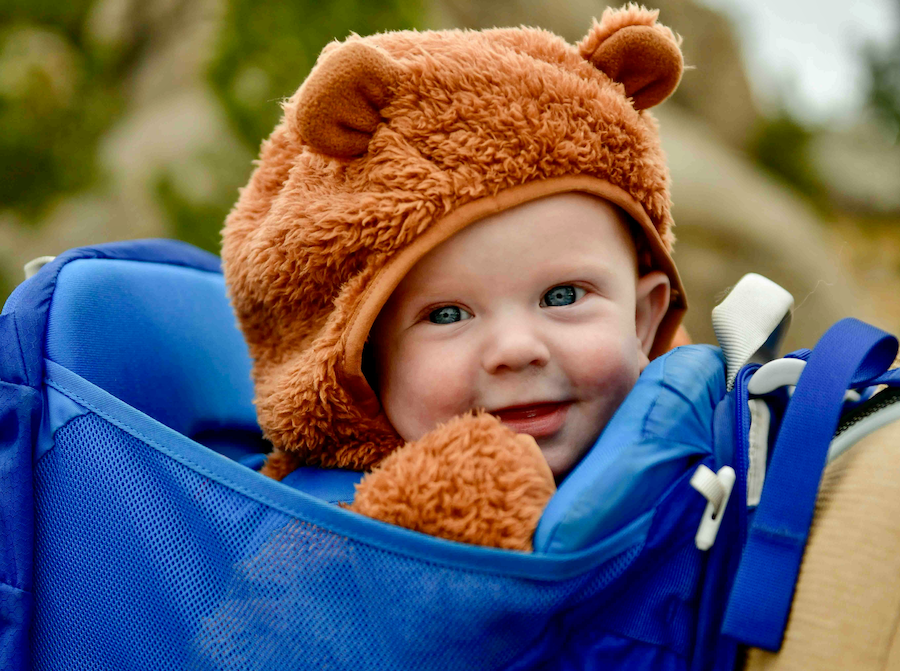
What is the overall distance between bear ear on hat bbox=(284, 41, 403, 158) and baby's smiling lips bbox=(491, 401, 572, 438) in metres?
0.34

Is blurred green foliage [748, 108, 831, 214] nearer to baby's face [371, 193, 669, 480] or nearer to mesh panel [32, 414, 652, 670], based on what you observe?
baby's face [371, 193, 669, 480]

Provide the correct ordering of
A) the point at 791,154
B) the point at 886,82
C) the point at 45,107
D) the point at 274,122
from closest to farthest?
the point at 274,122 → the point at 45,107 → the point at 886,82 → the point at 791,154

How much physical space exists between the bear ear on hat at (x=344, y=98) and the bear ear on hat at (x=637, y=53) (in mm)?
261

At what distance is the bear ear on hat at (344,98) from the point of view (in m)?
0.81

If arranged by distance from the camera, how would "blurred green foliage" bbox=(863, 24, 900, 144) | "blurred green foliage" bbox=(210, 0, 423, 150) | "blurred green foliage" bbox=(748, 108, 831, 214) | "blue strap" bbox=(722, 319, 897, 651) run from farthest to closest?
1. "blurred green foliage" bbox=(748, 108, 831, 214)
2. "blurred green foliage" bbox=(863, 24, 900, 144)
3. "blurred green foliage" bbox=(210, 0, 423, 150)
4. "blue strap" bbox=(722, 319, 897, 651)

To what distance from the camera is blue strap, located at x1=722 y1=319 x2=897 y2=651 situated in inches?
23.8

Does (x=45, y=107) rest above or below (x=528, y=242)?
above

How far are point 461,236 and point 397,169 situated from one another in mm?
103

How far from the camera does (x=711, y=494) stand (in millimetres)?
645

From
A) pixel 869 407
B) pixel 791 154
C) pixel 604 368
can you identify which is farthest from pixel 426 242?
pixel 791 154

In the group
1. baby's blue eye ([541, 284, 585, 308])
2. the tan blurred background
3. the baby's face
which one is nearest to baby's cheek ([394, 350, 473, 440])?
the baby's face

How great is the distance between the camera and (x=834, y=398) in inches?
25.3

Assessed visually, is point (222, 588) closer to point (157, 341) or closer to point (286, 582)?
point (286, 582)

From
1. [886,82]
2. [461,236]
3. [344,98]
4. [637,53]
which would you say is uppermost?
[886,82]
